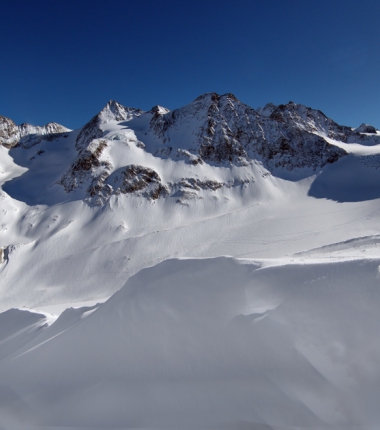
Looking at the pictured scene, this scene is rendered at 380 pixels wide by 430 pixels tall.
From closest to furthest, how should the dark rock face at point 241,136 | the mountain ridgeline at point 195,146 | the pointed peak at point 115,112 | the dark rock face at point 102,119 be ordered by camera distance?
1. the mountain ridgeline at point 195,146
2. the dark rock face at point 241,136
3. the dark rock face at point 102,119
4. the pointed peak at point 115,112

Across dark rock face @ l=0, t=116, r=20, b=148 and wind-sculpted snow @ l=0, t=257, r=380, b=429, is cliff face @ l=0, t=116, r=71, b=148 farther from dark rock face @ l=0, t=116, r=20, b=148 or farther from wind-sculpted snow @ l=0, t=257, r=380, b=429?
wind-sculpted snow @ l=0, t=257, r=380, b=429

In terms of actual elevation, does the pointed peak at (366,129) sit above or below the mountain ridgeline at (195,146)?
above

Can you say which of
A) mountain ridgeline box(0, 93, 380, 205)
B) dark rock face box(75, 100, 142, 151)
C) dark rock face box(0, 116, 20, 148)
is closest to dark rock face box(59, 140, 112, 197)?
mountain ridgeline box(0, 93, 380, 205)

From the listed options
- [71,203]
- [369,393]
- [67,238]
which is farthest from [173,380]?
[71,203]

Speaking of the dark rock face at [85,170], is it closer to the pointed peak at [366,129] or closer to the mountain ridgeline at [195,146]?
the mountain ridgeline at [195,146]

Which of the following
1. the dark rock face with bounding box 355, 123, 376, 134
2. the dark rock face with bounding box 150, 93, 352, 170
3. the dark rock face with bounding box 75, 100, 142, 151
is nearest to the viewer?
the dark rock face with bounding box 150, 93, 352, 170

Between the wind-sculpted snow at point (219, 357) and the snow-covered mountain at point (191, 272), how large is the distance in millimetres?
27

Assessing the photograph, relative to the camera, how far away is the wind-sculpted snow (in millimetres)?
4297

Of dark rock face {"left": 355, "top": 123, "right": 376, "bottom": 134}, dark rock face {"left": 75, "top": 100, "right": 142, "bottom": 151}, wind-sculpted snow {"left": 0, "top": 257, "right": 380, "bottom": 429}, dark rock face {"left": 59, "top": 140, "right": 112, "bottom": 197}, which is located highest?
dark rock face {"left": 75, "top": 100, "right": 142, "bottom": 151}

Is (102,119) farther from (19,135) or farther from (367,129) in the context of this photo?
(367,129)

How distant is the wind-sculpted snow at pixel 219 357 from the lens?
430 centimetres

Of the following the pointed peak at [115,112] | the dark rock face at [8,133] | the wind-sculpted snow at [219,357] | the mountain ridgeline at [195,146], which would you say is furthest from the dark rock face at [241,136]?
the wind-sculpted snow at [219,357]

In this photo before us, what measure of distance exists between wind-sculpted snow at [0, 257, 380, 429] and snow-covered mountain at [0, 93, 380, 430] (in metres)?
0.03

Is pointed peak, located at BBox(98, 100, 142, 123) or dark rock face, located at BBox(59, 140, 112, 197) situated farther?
pointed peak, located at BBox(98, 100, 142, 123)
